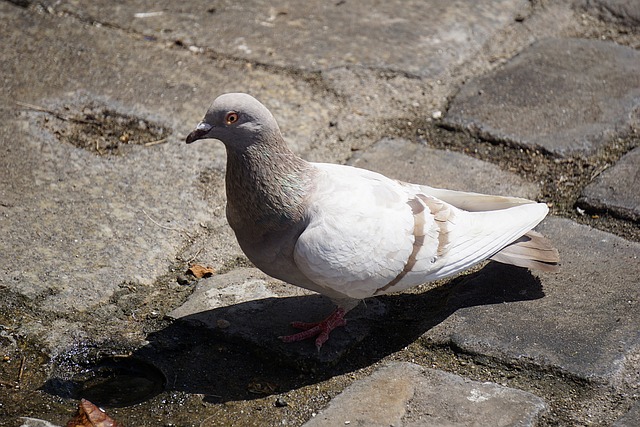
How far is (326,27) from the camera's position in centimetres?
530

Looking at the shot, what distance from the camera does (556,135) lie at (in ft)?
14.3

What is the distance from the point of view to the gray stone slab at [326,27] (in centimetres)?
498

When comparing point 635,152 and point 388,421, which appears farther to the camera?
point 635,152

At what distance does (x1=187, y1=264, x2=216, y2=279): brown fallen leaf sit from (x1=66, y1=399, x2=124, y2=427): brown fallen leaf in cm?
88

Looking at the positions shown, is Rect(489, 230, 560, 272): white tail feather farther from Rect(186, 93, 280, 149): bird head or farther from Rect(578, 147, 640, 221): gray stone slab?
Rect(186, 93, 280, 149): bird head

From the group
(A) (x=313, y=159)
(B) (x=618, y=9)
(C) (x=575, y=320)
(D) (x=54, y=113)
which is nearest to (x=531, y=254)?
(C) (x=575, y=320)

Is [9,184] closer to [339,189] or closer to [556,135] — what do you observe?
[339,189]

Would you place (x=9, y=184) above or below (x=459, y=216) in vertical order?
below

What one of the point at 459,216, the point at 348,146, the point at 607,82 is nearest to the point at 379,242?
the point at 459,216

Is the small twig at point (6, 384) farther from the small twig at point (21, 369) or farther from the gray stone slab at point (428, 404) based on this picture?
the gray stone slab at point (428, 404)

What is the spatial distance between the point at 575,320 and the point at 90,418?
1796 millimetres

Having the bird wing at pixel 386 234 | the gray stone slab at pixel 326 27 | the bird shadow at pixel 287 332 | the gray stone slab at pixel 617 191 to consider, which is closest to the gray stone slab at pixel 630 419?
the bird shadow at pixel 287 332

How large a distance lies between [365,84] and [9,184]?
1.98 metres

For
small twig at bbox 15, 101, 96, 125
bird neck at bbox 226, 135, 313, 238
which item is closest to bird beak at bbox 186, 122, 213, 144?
bird neck at bbox 226, 135, 313, 238
